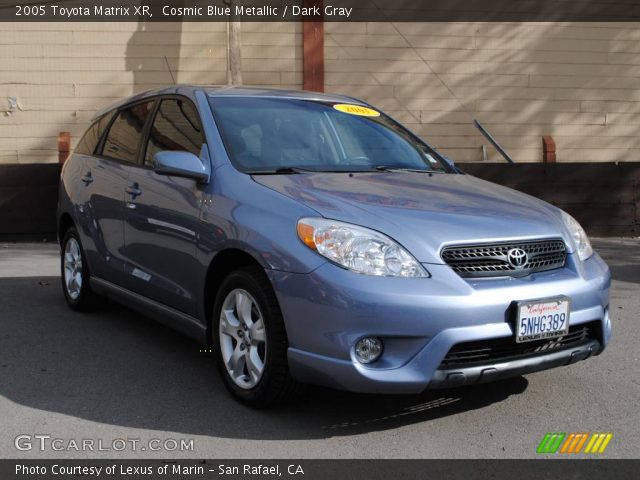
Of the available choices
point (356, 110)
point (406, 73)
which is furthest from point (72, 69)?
point (356, 110)

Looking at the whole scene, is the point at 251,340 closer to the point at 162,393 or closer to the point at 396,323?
the point at 162,393

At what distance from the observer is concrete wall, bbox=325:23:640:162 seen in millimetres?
13750

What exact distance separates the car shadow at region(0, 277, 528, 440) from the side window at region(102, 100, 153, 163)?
1.28 meters

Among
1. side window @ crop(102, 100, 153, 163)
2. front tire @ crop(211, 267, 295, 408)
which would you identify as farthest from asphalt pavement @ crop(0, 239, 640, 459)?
side window @ crop(102, 100, 153, 163)

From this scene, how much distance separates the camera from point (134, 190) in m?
5.10

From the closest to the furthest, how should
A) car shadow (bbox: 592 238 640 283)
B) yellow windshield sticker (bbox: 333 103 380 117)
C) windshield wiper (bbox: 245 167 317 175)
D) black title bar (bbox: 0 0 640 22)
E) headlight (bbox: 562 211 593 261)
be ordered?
headlight (bbox: 562 211 593 261), windshield wiper (bbox: 245 167 317 175), yellow windshield sticker (bbox: 333 103 380 117), car shadow (bbox: 592 238 640 283), black title bar (bbox: 0 0 640 22)

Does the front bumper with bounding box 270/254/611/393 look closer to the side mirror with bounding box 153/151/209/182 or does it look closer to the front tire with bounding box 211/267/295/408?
the front tire with bounding box 211/267/295/408

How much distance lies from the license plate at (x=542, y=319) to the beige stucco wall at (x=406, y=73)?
10.3 meters

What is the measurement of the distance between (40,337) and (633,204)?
8.62 metres

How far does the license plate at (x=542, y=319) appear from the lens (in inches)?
143

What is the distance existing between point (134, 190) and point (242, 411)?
1.75m

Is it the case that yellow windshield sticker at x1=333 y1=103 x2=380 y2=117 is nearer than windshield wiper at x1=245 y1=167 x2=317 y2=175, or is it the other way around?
windshield wiper at x1=245 y1=167 x2=317 y2=175

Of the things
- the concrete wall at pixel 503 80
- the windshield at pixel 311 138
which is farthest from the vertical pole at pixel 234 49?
the windshield at pixel 311 138

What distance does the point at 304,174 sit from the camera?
4375mm
